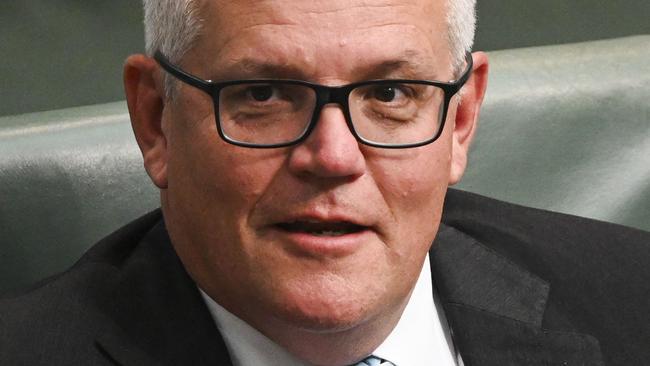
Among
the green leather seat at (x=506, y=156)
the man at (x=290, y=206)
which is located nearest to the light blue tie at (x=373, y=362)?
the man at (x=290, y=206)

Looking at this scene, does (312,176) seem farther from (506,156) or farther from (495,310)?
(506,156)

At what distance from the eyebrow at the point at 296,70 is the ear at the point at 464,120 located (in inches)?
7.1

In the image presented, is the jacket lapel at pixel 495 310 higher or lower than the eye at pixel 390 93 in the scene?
lower

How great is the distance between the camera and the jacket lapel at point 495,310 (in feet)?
5.39

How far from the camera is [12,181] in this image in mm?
1756

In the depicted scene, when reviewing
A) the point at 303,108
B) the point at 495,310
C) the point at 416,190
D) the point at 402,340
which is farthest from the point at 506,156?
the point at 303,108

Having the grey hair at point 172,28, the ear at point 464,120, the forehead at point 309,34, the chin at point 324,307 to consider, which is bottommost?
the chin at point 324,307

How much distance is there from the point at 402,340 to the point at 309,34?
1.40 feet

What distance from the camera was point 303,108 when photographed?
133 cm

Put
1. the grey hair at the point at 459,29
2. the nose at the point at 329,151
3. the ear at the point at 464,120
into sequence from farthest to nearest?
1. the ear at the point at 464,120
2. the grey hair at the point at 459,29
3. the nose at the point at 329,151

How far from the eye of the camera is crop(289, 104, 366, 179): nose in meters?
1.30

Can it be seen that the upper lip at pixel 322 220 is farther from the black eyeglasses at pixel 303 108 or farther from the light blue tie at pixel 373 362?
the light blue tie at pixel 373 362

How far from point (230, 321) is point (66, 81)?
654mm

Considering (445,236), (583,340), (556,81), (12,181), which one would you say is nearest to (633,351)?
(583,340)
